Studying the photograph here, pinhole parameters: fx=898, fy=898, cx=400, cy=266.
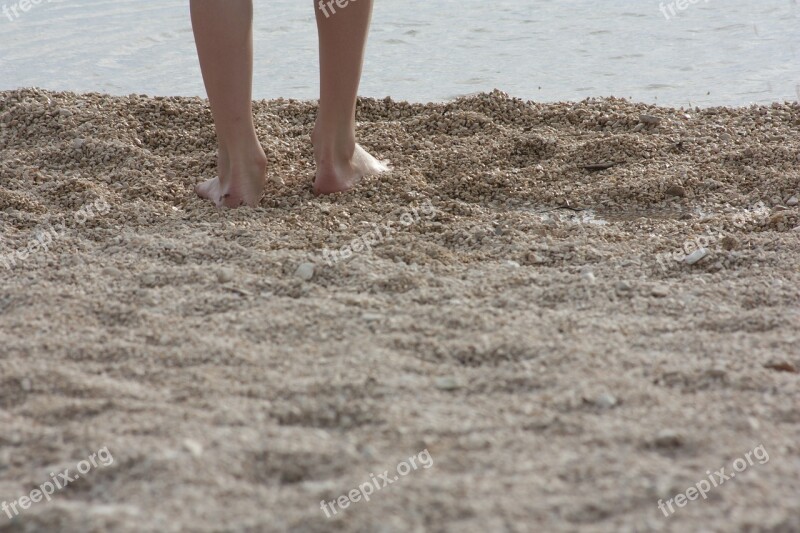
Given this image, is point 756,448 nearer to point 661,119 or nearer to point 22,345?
point 22,345

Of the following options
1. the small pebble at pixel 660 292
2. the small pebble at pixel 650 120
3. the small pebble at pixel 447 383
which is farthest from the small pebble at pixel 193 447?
the small pebble at pixel 650 120

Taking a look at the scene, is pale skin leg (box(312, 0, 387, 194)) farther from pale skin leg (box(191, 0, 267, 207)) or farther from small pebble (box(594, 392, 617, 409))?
small pebble (box(594, 392, 617, 409))

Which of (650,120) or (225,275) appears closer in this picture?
(225,275)

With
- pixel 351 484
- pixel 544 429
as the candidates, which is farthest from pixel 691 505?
pixel 351 484

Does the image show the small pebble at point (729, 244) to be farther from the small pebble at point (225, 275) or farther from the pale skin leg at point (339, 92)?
the small pebble at point (225, 275)

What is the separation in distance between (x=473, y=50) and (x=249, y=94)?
5.72 ft

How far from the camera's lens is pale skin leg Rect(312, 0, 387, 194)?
2.08 metres

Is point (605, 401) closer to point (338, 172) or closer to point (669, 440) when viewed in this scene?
point (669, 440)

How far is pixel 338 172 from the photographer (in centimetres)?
220

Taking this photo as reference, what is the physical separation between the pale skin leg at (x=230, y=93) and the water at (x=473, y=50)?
103 centimetres

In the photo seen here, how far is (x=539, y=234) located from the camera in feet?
6.39

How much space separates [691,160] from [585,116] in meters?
0.41

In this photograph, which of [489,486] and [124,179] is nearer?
[489,486]

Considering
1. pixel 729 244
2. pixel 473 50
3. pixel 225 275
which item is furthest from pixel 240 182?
pixel 473 50
